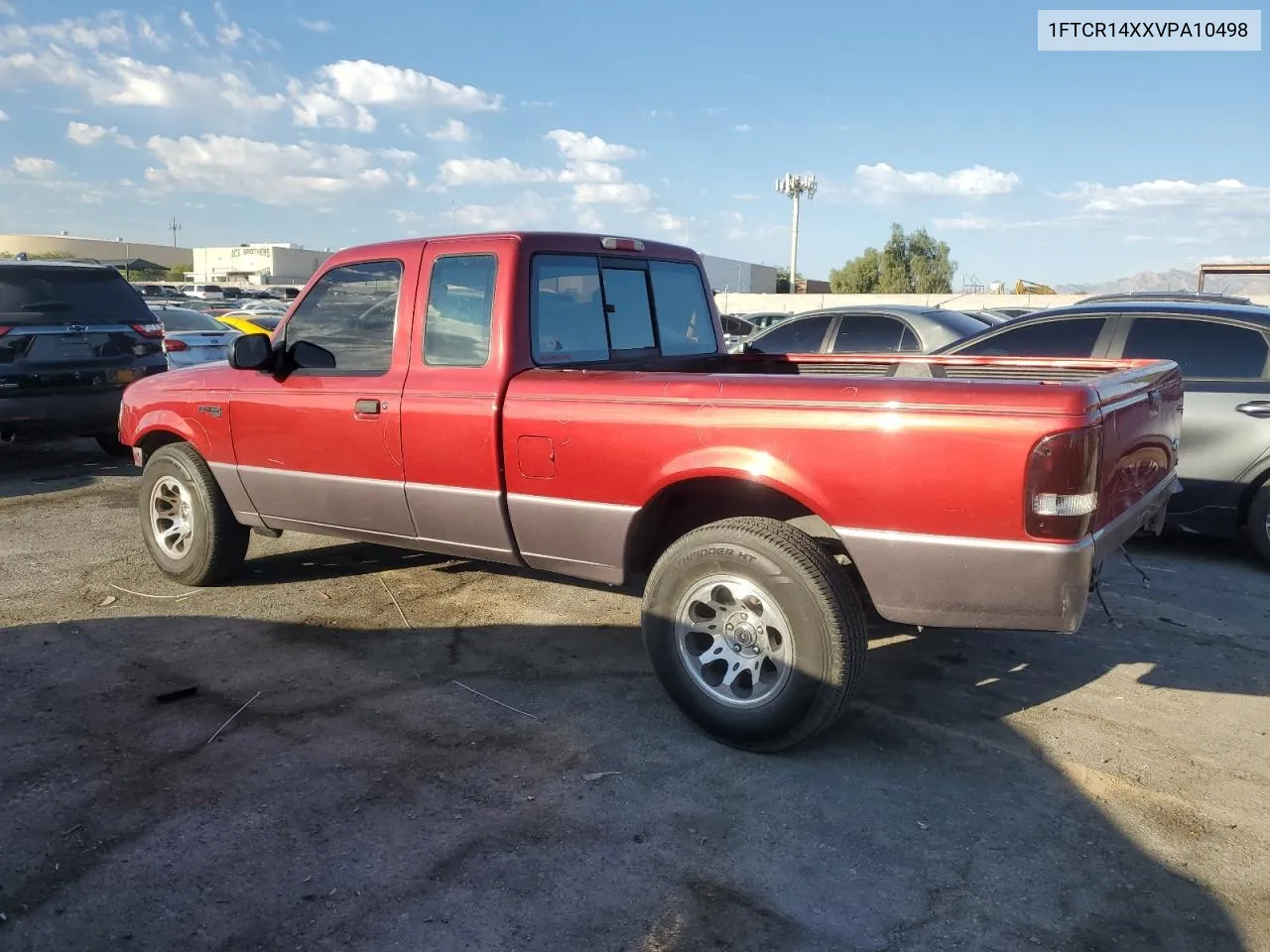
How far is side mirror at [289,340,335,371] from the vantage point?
4.89m

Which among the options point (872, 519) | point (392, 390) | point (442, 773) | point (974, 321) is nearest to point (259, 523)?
point (392, 390)

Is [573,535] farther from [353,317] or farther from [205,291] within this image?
[205,291]

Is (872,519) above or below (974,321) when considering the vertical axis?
below

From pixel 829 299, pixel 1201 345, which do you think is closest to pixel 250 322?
pixel 1201 345

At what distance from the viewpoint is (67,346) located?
8625mm

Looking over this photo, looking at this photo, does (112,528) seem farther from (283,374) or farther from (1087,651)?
(1087,651)

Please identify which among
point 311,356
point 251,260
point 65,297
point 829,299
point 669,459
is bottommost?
point 669,459

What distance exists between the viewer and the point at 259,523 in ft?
17.5

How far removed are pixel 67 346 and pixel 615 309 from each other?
20.7ft

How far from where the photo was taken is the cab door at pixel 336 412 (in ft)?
15.1

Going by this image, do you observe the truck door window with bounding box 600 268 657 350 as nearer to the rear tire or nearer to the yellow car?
the rear tire

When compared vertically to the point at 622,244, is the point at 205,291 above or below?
above

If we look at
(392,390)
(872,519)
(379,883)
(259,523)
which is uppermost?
(392,390)

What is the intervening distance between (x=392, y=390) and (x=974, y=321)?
7587mm
